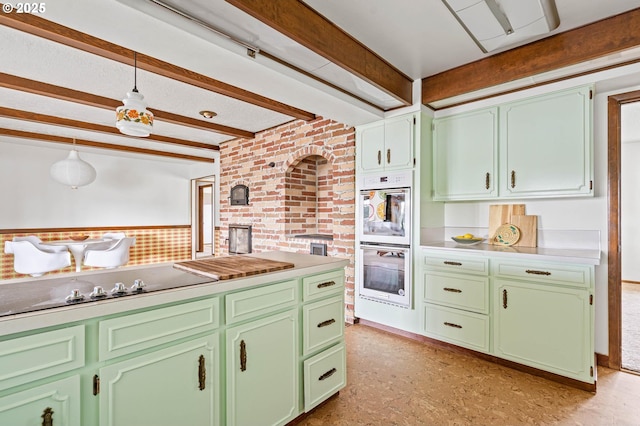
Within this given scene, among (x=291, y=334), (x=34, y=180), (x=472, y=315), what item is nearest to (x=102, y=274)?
(x=291, y=334)

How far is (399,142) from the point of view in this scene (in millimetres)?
3049

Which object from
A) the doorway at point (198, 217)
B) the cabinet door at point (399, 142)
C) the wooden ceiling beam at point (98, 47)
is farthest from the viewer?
the doorway at point (198, 217)

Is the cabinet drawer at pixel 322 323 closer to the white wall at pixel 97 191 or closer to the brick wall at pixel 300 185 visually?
the brick wall at pixel 300 185

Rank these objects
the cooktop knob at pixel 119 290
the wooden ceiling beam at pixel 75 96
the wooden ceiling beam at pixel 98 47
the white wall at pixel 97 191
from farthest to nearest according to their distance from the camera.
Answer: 1. the white wall at pixel 97 191
2. the wooden ceiling beam at pixel 75 96
3. the wooden ceiling beam at pixel 98 47
4. the cooktop knob at pixel 119 290

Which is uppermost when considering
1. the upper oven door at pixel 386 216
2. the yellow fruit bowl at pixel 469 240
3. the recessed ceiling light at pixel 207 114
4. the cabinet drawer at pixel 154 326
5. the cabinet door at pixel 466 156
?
the recessed ceiling light at pixel 207 114

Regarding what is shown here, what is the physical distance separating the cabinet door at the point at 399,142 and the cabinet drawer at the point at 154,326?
219cm

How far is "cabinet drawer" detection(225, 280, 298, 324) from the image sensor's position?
149cm

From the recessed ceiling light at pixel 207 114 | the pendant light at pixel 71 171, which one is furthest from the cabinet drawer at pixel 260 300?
the pendant light at pixel 71 171

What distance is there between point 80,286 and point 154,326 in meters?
0.36

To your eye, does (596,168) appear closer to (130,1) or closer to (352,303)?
(352,303)

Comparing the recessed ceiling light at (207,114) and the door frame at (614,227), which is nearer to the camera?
the door frame at (614,227)

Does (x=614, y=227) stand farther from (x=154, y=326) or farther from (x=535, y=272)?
(x=154, y=326)

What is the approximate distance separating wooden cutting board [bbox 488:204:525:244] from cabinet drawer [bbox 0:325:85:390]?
3.06 m

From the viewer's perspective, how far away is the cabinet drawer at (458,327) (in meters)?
2.58
